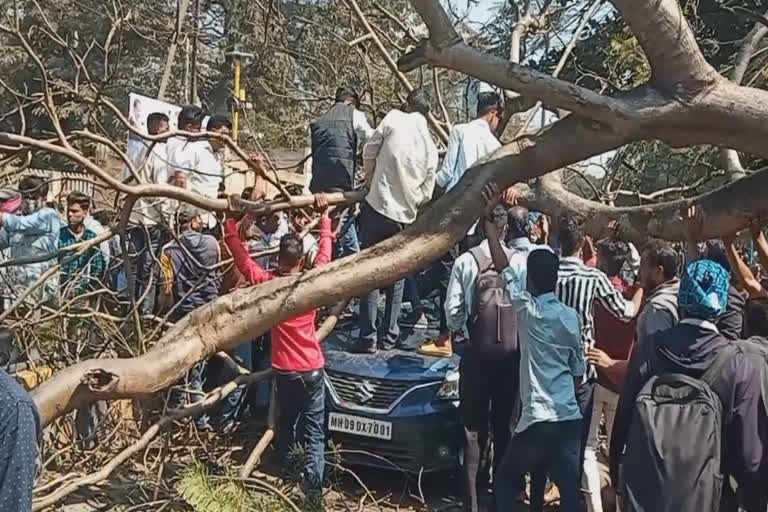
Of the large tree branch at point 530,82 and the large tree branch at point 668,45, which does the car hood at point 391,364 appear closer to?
the large tree branch at point 530,82

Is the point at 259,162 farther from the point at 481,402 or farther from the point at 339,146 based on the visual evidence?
the point at 339,146

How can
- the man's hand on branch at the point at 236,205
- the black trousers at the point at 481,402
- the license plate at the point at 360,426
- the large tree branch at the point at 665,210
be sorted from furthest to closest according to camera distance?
1. the license plate at the point at 360,426
2. the black trousers at the point at 481,402
3. the man's hand on branch at the point at 236,205
4. the large tree branch at the point at 665,210

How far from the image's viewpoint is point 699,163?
8.50 m

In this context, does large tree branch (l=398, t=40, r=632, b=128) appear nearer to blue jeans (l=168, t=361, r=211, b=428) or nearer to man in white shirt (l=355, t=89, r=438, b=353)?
man in white shirt (l=355, t=89, r=438, b=353)

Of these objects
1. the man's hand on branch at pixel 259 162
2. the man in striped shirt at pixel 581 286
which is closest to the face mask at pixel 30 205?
the man's hand on branch at pixel 259 162

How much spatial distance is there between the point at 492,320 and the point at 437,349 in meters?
1.32

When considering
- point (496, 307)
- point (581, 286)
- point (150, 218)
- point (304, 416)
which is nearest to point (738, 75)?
point (581, 286)

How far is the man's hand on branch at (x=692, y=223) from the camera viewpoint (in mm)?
5035

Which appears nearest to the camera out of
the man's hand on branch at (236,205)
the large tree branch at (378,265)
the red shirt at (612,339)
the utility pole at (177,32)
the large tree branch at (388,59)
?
the large tree branch at (378,265)

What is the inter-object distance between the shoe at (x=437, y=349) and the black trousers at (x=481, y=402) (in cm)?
97

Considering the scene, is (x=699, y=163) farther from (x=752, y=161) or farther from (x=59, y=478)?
(x=59, y=478)

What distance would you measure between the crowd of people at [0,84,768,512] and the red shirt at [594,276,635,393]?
13 mm

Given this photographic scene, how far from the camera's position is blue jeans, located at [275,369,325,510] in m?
6.38

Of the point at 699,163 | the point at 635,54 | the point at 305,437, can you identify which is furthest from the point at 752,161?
the point at 305,437
